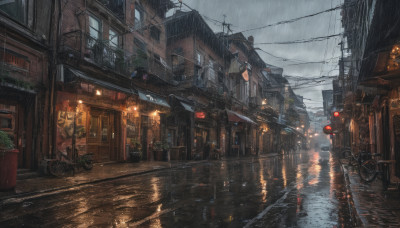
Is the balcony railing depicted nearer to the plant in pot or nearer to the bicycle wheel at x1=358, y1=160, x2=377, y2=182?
the plant in pot

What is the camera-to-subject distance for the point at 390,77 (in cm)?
900

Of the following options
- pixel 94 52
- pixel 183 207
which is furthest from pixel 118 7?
pixel 183 207

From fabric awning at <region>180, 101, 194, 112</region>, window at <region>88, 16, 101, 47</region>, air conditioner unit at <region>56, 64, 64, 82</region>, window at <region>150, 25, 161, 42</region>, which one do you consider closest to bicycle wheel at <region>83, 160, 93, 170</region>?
air conditioner unit at <region>56, 64, 64, 82</region>

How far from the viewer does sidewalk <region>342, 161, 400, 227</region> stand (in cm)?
491

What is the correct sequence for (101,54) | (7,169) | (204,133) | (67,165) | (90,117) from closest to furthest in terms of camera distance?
(7,169)
(67,165)
(101,54)
(90,117)
(204,133)

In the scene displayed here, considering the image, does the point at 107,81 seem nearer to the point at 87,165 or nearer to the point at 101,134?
the point at 101,134

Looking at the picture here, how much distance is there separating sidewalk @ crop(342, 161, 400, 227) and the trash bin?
834cm

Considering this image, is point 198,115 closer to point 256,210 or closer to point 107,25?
point 107,25

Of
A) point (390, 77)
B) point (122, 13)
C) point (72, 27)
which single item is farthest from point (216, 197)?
point (122, 13)

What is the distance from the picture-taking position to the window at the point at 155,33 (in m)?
21.1

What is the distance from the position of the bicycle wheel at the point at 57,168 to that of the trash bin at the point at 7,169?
102 inches

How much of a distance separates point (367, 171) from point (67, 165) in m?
11.4

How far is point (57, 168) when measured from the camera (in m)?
10.4

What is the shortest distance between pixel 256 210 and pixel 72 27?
12.6 metres
